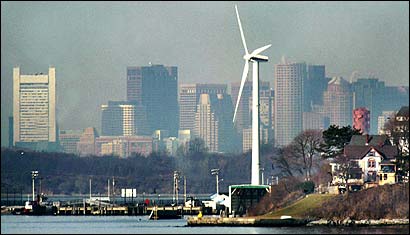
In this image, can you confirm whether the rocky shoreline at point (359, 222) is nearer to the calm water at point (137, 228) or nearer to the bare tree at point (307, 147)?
the calm water at point (137, 228)

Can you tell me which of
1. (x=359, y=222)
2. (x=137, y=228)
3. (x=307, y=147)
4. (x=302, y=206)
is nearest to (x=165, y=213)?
(x=307, y=147)

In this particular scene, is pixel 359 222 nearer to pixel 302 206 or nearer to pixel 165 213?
pixel 302 206

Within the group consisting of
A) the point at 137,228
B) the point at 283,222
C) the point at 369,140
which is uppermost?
the point at 369,140

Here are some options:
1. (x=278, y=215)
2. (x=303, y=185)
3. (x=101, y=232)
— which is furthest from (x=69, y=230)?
(x=303, y=185)

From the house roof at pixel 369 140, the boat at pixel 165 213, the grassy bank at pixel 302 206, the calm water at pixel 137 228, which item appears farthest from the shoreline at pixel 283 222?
the house roof at pixel 369 140

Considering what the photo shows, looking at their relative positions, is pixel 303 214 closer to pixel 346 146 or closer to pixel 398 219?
pixel 398 219

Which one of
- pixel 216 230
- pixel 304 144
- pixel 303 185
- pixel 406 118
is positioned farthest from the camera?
pixel 304 144

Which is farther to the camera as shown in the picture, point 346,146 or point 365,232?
point 346,146

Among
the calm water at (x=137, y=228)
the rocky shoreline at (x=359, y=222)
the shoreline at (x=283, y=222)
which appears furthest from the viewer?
the shoreline at (x=283, y=222)

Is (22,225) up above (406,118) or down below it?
below
